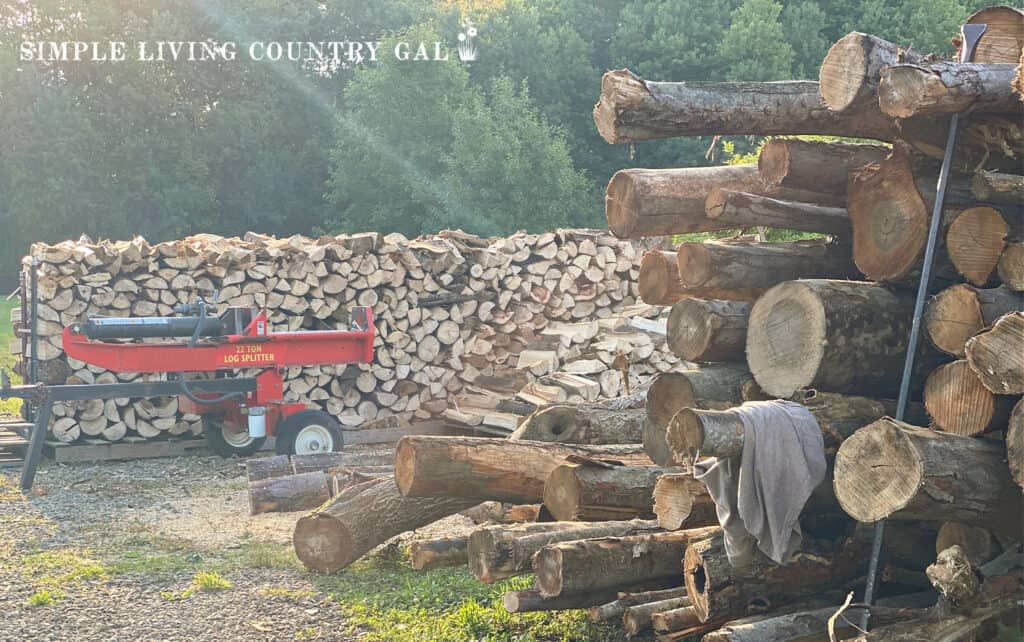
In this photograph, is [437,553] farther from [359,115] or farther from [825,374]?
[359,115]

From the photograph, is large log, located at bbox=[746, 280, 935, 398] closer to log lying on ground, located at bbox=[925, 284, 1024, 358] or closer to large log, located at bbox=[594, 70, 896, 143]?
log lying on ground, located at bbox=[925, 284, 1024, 358]

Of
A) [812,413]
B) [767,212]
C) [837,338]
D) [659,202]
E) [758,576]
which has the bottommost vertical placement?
[758,576]

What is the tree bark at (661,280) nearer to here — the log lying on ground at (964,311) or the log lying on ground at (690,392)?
the log lying on ground at (690,392)

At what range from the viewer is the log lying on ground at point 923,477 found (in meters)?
3.73

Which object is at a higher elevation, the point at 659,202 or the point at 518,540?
the point at 659,202

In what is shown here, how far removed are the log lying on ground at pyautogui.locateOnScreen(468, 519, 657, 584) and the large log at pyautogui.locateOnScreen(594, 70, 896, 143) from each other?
174cm

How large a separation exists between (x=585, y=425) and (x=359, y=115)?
74.0 ft

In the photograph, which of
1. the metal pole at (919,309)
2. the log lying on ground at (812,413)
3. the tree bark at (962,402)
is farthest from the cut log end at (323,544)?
the tree bark at (962,402)

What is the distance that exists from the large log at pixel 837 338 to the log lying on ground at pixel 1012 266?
437mm

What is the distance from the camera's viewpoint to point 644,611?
4.67 meters

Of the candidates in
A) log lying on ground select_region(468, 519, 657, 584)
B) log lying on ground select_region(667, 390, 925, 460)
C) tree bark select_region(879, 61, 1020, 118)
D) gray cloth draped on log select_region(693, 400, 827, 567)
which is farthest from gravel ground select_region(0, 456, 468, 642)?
tree bark select_region(879, 61, 1020, 118)

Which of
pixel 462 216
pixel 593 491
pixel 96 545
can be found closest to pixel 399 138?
pixel 462 216

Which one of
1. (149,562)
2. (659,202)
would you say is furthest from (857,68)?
(149,562)

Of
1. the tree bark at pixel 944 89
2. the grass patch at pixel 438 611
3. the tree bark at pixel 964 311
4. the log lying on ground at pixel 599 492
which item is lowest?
the grass patch at pixel 438 611
